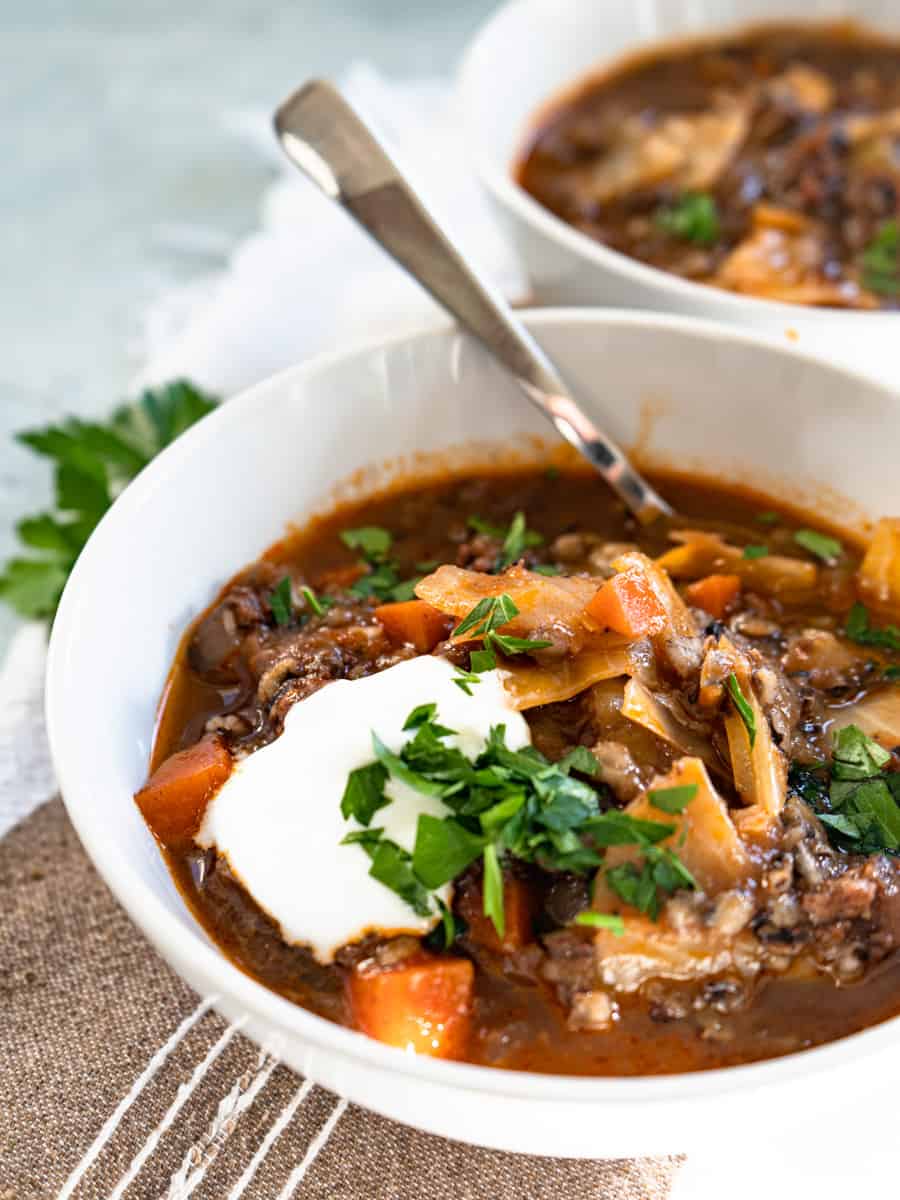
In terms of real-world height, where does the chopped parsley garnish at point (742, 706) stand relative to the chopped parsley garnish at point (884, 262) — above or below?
above

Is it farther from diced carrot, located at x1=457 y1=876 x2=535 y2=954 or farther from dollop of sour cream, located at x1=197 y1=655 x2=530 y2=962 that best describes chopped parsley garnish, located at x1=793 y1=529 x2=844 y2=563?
diced carrot, located at x1=457 y1=876 x2=535 y2=954

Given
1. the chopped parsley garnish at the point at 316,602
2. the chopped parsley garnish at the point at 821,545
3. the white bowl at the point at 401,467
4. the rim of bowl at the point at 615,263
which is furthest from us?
the rim of bowl at the point at 615,263

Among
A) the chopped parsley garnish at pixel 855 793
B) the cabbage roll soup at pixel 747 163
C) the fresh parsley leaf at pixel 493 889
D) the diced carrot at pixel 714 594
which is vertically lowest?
the cabbage roll soup at pixel 747 163

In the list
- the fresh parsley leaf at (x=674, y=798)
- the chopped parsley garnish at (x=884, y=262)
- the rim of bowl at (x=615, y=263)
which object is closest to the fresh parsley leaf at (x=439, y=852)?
the fresh parsley leaf at (x=674, y=798)

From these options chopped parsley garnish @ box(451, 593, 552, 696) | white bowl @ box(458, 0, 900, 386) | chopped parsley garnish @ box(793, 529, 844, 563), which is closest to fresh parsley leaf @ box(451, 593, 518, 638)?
chopped parsley garnish @ box(451, 593, 552, 696)

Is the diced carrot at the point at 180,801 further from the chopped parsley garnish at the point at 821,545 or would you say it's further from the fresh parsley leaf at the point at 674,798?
the chopped parsley garnish at the point at 821,545

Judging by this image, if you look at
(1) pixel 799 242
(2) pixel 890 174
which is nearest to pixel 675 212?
(1) pixel 799 242

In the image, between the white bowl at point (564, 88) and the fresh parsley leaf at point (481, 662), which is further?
the white bowl at point (564, 88)

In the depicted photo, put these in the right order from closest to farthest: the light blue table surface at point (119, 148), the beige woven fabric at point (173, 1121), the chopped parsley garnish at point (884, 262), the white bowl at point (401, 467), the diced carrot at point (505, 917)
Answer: the white bowl at point (401, 467), the diced carrot at point (505, 917), the beige woven fabric at point (173, 1121), the chopped parsley garnish at point (884, 262), the light blue table surface at point (119, 148)

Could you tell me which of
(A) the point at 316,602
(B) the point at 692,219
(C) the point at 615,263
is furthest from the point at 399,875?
(B) the point at 692,219

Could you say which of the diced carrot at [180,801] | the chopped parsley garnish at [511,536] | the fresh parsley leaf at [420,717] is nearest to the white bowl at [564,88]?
the chopped parsley garnish at [511,536]
